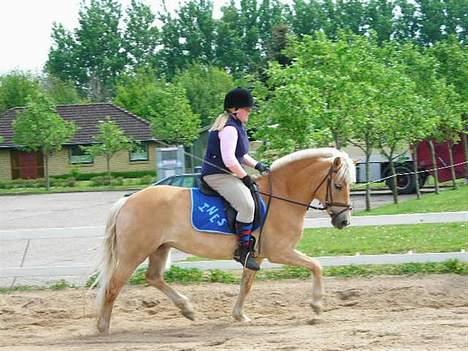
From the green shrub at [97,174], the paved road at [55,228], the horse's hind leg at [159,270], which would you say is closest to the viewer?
the horse's hind leg at [159,270]

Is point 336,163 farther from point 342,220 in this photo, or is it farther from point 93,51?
point 93,51

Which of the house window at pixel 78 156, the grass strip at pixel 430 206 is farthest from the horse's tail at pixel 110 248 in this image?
the house window at pixel 78 156

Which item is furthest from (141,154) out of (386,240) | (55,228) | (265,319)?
(265,319)

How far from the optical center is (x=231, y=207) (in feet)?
31.9

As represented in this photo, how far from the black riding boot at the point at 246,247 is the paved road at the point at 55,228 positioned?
3603 millimetres

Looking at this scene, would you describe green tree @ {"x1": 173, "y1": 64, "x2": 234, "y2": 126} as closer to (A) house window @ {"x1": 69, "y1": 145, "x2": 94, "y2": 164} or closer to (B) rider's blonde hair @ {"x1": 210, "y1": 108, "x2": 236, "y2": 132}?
(A) house window @ {"x1": 69, "y1": 145, "x2": 94, "y2": 164}

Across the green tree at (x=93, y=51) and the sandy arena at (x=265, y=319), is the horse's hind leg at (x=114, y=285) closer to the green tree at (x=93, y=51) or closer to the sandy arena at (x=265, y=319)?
the sandy arena at (x=265, y=319)

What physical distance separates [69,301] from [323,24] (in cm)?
8262

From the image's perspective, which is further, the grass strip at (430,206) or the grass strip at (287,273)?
the grass strip at (430,206)

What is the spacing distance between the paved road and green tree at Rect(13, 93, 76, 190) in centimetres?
747

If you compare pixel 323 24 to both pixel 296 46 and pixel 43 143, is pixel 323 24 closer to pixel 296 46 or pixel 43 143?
pixel 43 143

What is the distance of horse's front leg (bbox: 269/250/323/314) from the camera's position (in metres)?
9.56

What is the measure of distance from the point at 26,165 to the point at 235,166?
177 feet

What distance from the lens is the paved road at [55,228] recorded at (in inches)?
516
